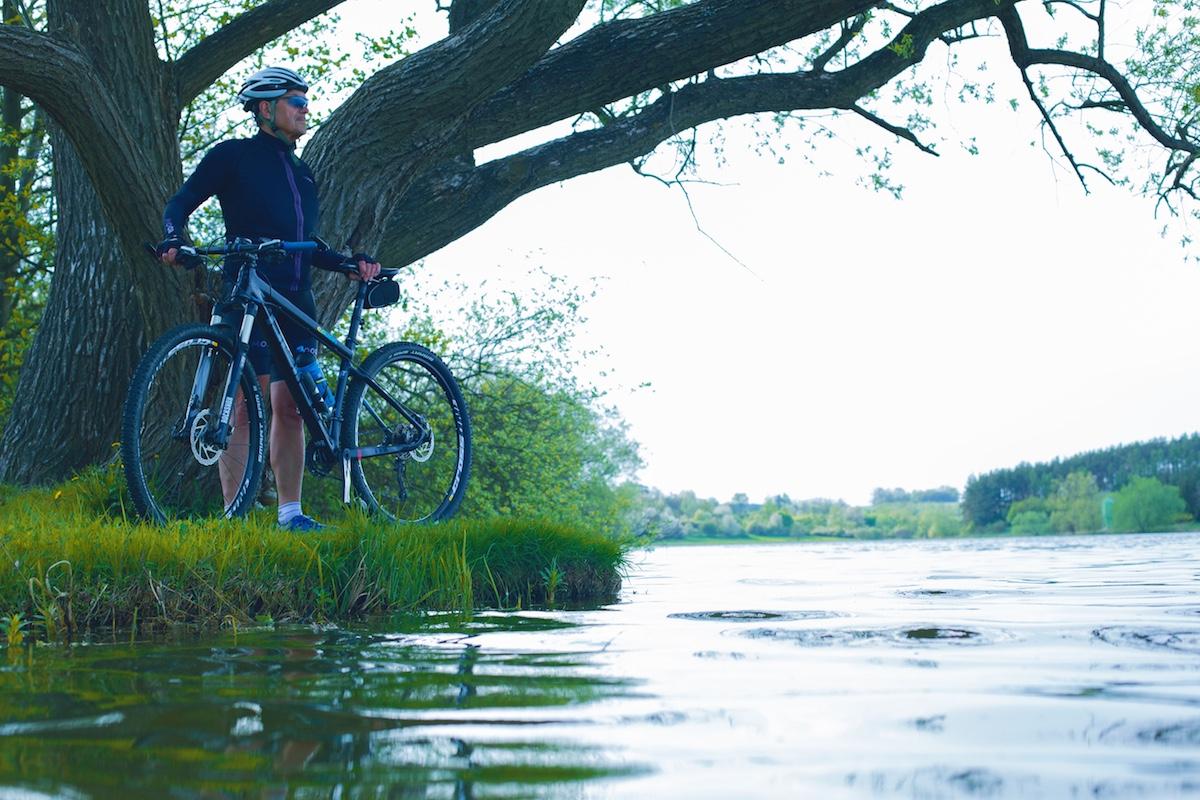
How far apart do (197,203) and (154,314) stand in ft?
6.56

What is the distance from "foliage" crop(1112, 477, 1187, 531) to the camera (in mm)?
87188

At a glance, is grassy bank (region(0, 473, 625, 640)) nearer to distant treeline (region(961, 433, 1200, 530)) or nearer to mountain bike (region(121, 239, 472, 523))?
mountain bike (region(121, 239, 472, 523))

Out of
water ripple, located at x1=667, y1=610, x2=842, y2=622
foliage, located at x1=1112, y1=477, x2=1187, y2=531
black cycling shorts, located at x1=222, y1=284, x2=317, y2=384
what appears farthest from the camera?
foliage, located at x1=1112, y1=477, x2=1187, y2=531

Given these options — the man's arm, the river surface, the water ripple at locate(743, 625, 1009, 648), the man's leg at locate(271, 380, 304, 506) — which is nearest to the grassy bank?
the man's leg at locate(271, 380, 304, 506)

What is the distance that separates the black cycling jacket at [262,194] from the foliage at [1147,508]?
90.3 m

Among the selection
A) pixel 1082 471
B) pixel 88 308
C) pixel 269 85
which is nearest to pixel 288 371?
pixel 269 85

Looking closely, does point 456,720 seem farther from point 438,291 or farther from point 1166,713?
point 438,291

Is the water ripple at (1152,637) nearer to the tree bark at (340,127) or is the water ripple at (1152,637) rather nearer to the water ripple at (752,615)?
the water ripple at (752,615)

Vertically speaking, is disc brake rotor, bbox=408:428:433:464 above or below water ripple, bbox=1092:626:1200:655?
above

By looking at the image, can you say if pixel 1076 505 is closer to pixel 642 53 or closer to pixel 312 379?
pixel 642 53

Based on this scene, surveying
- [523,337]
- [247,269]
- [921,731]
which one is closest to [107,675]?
[921,731]

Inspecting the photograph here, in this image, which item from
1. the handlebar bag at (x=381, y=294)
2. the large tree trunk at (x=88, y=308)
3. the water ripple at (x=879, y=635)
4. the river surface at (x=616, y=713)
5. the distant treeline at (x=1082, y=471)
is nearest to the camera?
the river surface at (x=616, y=713)

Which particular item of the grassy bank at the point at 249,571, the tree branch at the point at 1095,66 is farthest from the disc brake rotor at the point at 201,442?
the tree branch at the point at 1095,66

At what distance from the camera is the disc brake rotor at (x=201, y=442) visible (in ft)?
18.3
